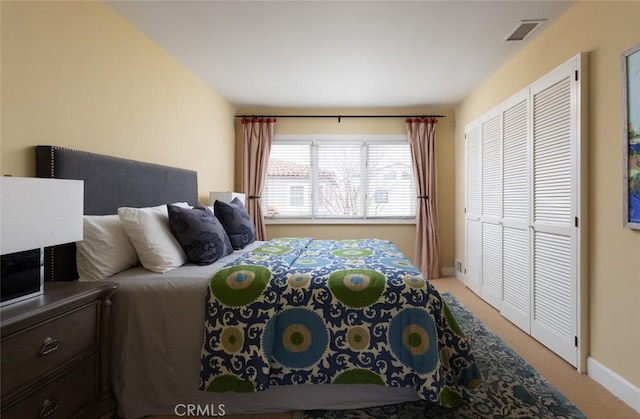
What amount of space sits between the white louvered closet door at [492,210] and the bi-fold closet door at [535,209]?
0.04 ft

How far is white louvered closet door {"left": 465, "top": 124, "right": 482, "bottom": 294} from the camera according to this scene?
3.72m

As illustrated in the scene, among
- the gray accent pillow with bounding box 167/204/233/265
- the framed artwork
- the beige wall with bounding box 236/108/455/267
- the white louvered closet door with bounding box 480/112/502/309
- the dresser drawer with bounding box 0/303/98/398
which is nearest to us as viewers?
the dresser drawer with bounding box 0/303/98/398

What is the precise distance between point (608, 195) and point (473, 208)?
2018mm

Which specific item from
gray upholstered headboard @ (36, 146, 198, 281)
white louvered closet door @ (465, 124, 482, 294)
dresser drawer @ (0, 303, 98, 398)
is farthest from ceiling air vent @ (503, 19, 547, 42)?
dresser drawer @ (0, 303, 98, 398)

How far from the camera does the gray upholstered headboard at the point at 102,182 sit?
5.46ft

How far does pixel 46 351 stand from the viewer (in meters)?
1.18

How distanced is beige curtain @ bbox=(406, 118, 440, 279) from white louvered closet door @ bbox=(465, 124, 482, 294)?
494 mm

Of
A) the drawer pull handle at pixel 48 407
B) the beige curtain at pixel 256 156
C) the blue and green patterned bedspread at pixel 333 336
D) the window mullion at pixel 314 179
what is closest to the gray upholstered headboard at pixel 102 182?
the drawer pull handle at pixel 48 407

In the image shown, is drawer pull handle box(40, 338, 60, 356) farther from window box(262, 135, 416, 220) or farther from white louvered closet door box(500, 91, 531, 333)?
window box(262, 135, 416, 220)

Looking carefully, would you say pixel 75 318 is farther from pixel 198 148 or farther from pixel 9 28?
pixel 198 148

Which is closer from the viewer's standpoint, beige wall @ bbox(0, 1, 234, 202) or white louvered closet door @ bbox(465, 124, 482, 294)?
beige wall @ bbox(0, 1, 234, 202)

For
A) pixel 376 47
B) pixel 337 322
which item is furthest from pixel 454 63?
pixel 337 322

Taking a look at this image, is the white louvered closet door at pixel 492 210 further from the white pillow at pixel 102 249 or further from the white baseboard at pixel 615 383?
the white pillow at pixel 102 249

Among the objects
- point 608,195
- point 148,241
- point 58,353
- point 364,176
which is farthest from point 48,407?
point 364,176
